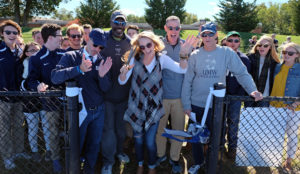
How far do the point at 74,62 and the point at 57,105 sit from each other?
2.96ft

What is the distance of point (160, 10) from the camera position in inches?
1423

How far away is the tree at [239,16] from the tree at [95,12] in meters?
18.2

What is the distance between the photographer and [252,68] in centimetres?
374

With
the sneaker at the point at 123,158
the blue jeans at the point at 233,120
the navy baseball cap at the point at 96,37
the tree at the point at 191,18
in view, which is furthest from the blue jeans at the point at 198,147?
the tree at the point at 191,18

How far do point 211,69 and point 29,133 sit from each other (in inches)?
115

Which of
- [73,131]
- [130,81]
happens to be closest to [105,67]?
[130,81]

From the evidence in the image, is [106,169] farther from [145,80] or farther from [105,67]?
[105,67]

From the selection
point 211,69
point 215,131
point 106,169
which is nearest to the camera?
point 215,131

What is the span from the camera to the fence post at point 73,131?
2.27 meters

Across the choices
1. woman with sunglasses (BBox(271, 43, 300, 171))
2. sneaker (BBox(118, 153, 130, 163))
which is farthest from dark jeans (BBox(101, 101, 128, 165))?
woman with sunglasses (BBox(271, 43, 300, 171))

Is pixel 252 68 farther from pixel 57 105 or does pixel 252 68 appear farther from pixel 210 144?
pixel 57 105

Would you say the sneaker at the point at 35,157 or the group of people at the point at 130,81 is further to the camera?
A: the sneaker at the point at 35,157

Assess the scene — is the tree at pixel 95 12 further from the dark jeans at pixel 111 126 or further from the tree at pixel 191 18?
the tree at pixel 191 18

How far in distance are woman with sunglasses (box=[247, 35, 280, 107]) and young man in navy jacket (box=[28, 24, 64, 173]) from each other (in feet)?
10.1
